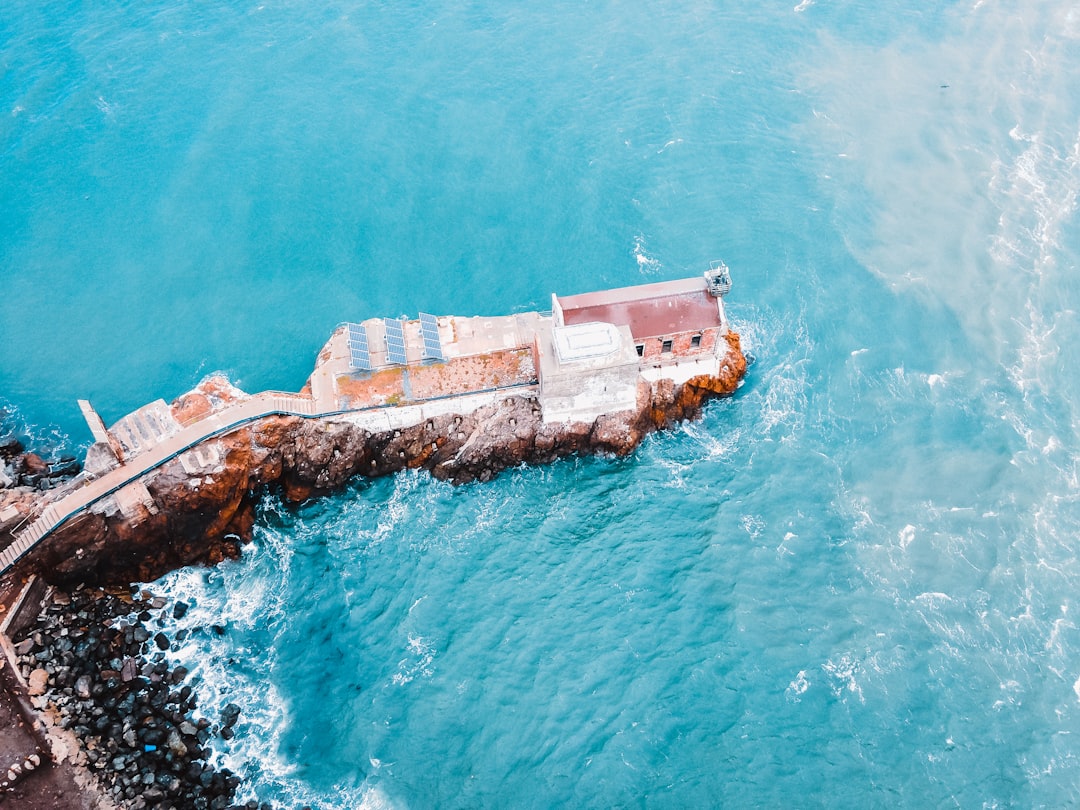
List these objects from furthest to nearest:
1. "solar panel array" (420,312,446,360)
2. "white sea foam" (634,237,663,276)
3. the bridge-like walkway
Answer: "white sea foam" (634,237,663,276) → "solar panel array" (420,312,446,360) → the bridge-like walkway

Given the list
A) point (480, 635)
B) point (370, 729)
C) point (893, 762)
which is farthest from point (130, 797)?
point (893, 762)

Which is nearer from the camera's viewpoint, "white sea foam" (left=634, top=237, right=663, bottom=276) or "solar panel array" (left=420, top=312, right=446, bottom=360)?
"solar panel array" (left=420, top=312, right=446, bottom=360)

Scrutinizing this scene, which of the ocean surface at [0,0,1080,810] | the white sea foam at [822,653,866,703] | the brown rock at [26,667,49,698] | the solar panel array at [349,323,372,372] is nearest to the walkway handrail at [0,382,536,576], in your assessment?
the solar panel array at [349,323,372,372]

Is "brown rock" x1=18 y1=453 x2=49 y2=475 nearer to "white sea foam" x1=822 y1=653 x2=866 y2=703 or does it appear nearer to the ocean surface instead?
the ocean surface

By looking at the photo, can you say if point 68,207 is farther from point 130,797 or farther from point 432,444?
point 130,797

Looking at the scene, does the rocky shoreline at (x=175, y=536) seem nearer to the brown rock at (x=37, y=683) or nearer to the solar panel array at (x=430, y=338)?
the brown rock at (x=37, y=683)

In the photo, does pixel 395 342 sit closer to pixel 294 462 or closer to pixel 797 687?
pixel 294 462
